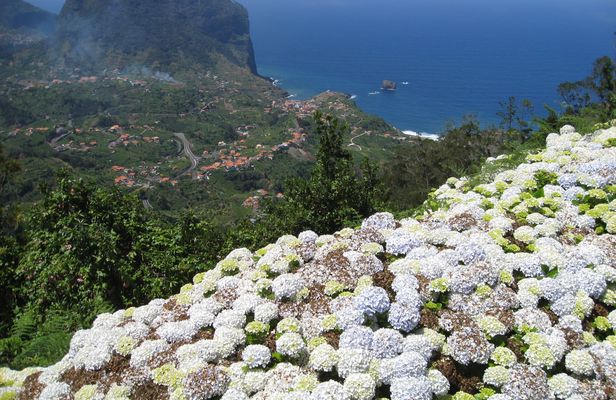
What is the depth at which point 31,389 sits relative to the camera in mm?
5258

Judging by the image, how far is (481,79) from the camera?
129 meters

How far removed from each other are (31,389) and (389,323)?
4.01 meters

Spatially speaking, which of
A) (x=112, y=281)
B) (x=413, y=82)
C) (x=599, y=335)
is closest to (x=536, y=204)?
(x=599, y=335)

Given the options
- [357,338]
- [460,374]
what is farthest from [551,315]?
[357,338]

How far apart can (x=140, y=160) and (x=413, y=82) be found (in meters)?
76.6

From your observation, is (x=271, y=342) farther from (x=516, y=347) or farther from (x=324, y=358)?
(x=516, y=347)

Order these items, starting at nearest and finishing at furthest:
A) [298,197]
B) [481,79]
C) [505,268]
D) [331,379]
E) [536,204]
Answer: [331,379], [505,268], [536,204], [298,197], [481,79]

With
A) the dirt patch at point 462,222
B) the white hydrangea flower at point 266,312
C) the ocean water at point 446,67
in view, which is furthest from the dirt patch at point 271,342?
the ocean water at point 446,67

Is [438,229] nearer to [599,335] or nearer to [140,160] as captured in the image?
[599,335]

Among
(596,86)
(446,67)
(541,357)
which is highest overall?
(596,86)

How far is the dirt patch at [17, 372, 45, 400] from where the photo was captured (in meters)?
5.17

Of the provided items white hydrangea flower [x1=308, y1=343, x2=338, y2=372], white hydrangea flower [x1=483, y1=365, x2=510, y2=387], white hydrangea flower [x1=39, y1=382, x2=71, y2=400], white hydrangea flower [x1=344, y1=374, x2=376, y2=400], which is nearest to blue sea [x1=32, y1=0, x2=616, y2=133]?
white hydrangea flower [x1=483, y1=365, x2=510, y2=387]

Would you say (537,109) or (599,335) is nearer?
(599,335)

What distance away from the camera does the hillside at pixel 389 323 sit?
4.50 meters
